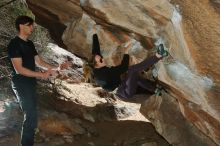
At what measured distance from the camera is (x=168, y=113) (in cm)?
702

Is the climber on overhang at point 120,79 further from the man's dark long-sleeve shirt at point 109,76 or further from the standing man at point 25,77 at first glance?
the standing man at point 25,77

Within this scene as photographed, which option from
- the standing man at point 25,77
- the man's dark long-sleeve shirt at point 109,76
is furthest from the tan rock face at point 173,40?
the standing man at point 25,77

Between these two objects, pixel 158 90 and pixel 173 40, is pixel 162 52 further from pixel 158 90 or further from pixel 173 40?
pixel 158 90

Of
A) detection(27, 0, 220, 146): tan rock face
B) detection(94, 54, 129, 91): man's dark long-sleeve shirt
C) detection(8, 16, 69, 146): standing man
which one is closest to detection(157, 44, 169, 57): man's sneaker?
detection(27, 0, 220, 146): tan rock face

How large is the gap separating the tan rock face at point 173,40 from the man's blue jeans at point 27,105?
2.18 meters

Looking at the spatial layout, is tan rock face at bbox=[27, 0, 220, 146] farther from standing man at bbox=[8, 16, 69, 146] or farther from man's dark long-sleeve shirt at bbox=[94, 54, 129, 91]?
standing man at bbox=[8, 16, 69, 146]

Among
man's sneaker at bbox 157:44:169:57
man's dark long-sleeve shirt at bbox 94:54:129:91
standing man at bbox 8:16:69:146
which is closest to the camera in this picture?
standing man at bbox 8:16:69:146

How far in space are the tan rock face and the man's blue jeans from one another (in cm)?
218

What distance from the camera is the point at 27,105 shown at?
16.2 feet

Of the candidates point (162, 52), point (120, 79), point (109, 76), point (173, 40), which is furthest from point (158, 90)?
point (173, 40)

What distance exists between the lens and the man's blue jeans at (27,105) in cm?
489

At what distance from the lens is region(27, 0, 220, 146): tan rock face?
487cm

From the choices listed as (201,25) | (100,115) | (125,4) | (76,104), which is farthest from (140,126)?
(201,25)

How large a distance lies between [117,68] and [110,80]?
1.03 feet
